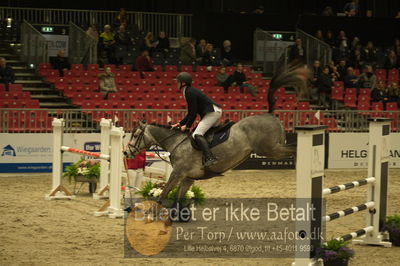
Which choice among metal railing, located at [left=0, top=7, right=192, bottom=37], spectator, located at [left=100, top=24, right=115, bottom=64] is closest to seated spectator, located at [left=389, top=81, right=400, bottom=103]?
metal railing, located at [left=0, top=7, right=192, bottom=37]

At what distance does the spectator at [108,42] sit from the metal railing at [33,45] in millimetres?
1751

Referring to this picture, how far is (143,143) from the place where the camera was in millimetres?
11367

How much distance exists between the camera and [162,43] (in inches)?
937

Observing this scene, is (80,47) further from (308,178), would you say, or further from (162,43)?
(308,178)

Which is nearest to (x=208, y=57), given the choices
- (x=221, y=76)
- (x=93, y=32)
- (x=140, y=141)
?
(x=221, y=76)

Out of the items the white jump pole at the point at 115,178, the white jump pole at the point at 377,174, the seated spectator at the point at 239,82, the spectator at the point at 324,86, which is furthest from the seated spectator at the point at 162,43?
the white jump pole at the point at 377,174

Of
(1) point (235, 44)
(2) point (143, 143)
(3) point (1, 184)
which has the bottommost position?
(3) point (1, 184)

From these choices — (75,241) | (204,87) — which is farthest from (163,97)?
(75,241)

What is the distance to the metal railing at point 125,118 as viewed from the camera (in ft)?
A: 56.6

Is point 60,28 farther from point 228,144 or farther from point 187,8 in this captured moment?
point 228,144

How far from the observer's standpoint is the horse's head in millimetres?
11375

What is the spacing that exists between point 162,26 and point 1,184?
11299mm

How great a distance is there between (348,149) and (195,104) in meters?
9.50

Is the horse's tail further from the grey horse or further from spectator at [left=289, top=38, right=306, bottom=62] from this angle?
spectator at [left=289, top=38, right=306, bottom=62]
